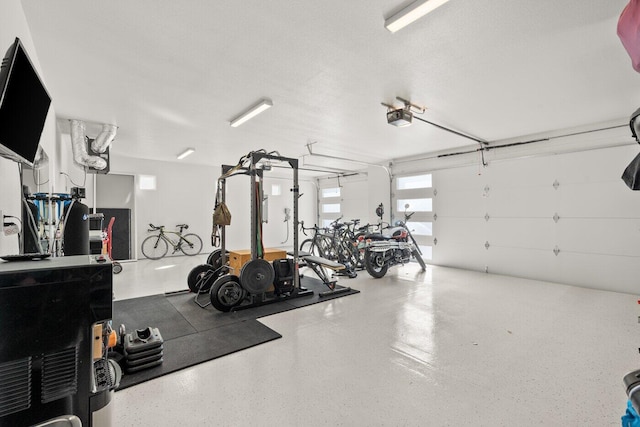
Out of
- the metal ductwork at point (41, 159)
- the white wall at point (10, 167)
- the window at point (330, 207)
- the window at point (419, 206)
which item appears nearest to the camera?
the white wall at point (10, 167)

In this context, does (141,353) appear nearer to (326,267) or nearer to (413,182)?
(326,267)

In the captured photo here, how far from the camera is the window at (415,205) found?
6.94m

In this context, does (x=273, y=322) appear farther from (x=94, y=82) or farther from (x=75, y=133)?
(x=75, y=133)

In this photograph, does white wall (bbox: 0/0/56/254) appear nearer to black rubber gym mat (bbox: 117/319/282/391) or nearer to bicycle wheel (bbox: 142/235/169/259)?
black rubber gym mat (bbox: 117/319/282/391)

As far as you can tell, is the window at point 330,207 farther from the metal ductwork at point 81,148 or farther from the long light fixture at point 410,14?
the long light fixture at point 410,14

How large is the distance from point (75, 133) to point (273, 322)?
14.7ft

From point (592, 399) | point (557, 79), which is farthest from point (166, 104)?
point (592, 399)

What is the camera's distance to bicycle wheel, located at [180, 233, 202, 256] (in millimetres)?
7938

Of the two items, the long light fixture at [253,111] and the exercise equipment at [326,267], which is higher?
the long light fixture at [253,111]

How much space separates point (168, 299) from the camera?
4055mm

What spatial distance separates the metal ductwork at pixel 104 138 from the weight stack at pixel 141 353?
150 inches

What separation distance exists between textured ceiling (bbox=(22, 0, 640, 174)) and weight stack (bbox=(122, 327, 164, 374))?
2.56m

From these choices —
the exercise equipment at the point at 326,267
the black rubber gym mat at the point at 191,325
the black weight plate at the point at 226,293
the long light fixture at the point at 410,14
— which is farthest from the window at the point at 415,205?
the long light fixture at the point at 410,14

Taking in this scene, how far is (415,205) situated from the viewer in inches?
285
